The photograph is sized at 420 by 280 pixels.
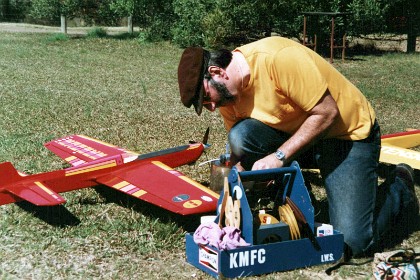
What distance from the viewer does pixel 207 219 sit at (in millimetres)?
3586

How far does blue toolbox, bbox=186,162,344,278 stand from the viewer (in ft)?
10.7

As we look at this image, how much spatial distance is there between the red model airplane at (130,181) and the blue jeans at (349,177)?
48 cm

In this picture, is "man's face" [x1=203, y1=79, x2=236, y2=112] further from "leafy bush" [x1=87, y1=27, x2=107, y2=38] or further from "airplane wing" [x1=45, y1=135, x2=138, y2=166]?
"leafy bush" [x1=87, y1=27, x2=107, y2=38]

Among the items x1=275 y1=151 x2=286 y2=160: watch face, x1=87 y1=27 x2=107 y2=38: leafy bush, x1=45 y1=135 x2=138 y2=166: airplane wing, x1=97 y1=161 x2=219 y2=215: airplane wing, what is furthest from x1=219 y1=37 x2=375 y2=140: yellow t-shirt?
x1=87 y1=27 x2=107 y2=38: leafy bush

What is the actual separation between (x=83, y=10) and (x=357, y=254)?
24750 mm

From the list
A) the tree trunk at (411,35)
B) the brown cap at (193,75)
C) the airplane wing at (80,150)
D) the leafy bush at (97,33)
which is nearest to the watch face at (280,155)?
the brown cap at (193,75)

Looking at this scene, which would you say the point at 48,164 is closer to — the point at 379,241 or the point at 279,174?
the point at 279,174

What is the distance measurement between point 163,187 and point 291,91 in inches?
53.9

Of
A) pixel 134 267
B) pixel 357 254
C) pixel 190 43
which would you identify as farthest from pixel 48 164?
pixel 190 43

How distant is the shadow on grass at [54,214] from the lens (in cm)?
414

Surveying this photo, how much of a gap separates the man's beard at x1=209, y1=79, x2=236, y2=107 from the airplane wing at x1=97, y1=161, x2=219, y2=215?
2.50 feet

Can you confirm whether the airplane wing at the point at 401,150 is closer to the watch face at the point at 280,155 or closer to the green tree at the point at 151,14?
the watch face at the point at 280,155

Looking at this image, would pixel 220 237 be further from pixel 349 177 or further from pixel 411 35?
pixel 411 35

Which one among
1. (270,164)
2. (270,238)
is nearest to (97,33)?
(270,164)
